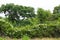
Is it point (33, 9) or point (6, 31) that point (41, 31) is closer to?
point (6, 31)

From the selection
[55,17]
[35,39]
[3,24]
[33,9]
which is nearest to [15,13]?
[33,9]

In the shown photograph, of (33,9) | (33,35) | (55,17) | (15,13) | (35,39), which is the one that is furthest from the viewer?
(33,9)

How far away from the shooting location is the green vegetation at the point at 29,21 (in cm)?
1478

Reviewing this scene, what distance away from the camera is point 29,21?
22.0 metres

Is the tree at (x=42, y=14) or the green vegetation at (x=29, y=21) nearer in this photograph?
the green vegetation at (x=29, y=21)

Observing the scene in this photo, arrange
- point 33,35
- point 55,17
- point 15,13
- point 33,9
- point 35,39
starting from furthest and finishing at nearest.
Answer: point 33,9 → point 15,13 → point 55,17 → point 33,35 → point 35,39

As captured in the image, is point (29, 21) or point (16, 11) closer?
point (29, 21)

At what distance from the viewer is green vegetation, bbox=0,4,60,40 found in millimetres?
14778

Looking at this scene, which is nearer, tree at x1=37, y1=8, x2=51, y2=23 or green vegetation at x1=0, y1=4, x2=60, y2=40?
green vegetation at x1=0, y1=4, x2=60, y2=40

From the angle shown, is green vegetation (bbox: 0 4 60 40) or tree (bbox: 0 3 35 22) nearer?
green vegetation (bbox: 0 4 60 40)

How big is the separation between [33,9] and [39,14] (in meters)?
1.77

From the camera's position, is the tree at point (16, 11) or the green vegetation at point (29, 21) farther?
the tree at point (16, 11)

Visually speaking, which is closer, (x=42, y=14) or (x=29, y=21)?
(x=29, y=21)

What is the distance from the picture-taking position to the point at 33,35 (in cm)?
1470
